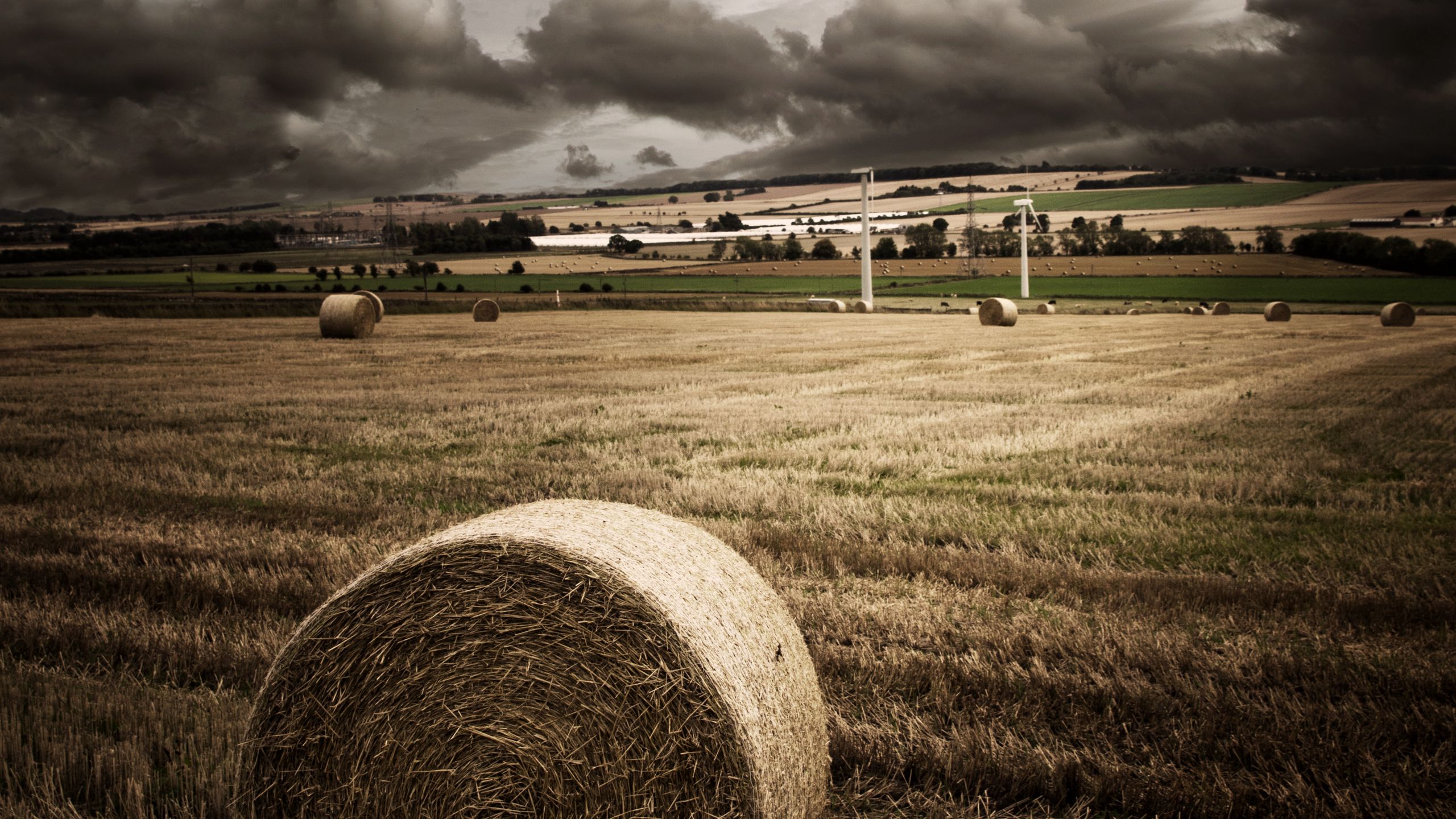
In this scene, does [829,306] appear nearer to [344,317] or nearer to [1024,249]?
[1024,249]

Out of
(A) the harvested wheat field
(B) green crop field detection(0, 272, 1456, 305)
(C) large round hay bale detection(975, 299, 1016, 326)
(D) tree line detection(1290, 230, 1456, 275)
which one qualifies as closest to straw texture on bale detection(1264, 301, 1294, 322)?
(C) large round hay bale detection(975, 299, 1016, 326)

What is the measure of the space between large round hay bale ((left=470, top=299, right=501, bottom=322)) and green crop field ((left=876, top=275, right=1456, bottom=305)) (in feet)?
136

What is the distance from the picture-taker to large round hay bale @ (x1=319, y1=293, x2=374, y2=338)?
106 feet

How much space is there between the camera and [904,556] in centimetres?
753

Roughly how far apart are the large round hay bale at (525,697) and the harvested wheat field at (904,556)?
0.20 meters

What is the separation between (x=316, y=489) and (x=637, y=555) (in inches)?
284

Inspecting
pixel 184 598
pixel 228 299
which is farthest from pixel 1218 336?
pixel 228 299

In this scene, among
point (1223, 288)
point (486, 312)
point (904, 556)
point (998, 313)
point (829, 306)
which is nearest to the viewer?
point (904, 556)

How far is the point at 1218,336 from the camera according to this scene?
34500mm

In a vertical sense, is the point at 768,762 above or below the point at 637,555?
below

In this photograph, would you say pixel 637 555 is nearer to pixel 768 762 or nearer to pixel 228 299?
pixel 768 762

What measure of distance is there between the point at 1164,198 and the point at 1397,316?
84.1 metres

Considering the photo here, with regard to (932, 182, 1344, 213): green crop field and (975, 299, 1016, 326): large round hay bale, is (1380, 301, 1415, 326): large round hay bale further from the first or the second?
(932, 182, 1344, 213): green crop field

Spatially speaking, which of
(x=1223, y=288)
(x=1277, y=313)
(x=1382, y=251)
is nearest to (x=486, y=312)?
(x=1277, y=313)
